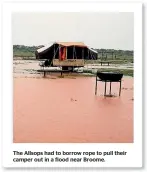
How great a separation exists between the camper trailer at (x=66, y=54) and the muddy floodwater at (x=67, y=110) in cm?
8

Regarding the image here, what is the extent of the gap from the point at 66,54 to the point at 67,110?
1.08 feet

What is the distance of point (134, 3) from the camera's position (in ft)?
11.6

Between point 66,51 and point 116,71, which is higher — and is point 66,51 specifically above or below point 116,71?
above

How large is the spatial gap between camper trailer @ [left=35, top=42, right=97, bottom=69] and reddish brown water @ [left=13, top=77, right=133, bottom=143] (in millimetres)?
105

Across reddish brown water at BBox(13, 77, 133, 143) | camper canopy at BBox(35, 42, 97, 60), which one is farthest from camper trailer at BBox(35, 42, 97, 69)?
reddish brown water at BBox(13, 77, 133, 143)

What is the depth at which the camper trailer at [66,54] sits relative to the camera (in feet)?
11.8

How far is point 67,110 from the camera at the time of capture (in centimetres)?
361

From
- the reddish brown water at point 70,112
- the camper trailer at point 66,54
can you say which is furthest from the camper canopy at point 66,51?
the reddish brown water at point 70,112

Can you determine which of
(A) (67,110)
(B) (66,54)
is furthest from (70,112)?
(B) (66,54)

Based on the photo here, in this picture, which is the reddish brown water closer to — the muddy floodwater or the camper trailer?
the muddy floodwater

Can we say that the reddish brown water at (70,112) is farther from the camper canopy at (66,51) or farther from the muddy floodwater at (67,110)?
the camper canopy at (66,51)
